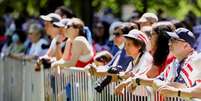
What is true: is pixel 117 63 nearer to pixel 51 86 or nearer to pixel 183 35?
pixel 51 86

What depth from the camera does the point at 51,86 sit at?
421 inches

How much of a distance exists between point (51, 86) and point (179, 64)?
11.9 feet

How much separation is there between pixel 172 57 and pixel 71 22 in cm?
308

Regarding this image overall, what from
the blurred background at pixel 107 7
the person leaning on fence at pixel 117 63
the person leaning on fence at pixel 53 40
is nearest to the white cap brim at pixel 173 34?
the person leaning on fence at pixel 117 63

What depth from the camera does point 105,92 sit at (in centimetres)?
845

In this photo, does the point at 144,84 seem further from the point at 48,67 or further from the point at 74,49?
the point at 48,67

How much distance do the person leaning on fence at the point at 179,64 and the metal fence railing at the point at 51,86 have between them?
0.17m

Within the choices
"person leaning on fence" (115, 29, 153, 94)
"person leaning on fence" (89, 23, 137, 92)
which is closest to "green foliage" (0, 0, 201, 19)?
"person leaning on fence" (89, 23, 137, 92)

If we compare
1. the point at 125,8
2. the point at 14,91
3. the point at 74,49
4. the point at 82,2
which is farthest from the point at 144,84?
the point at 125,8

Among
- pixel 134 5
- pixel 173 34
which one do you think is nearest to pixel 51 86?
pixel 173 34

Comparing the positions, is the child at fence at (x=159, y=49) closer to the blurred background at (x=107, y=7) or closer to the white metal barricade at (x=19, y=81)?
the white metal barricade at (x=19, y=81)

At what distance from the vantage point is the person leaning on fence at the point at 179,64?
706 centimetres

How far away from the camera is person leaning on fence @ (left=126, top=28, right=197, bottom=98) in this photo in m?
7.06

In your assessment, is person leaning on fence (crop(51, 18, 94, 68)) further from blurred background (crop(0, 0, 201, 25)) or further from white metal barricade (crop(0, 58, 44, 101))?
blurred background (crop(0, 0, 201, 25))
